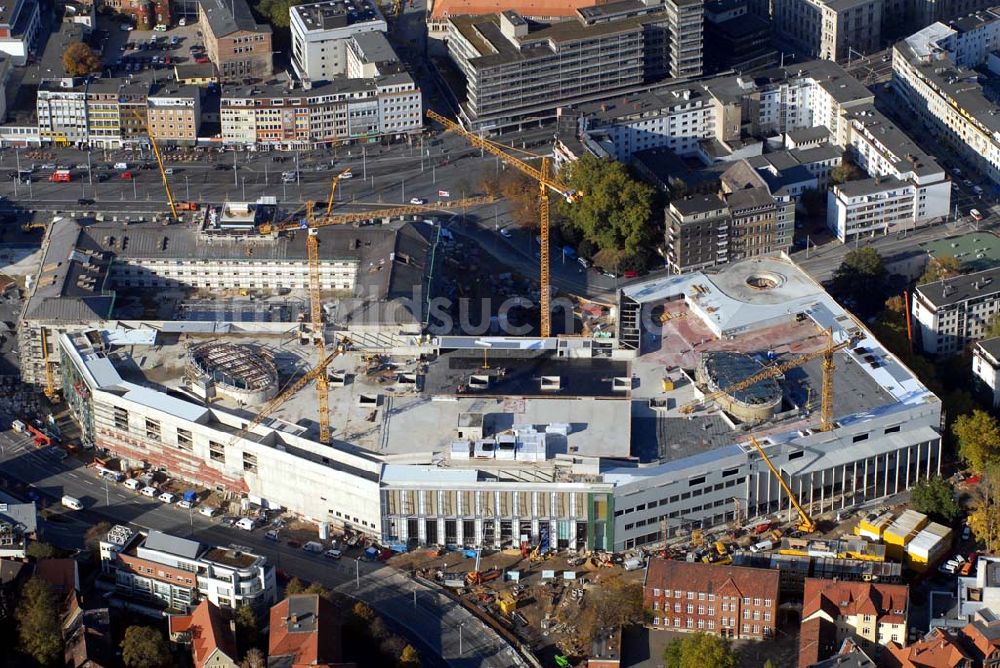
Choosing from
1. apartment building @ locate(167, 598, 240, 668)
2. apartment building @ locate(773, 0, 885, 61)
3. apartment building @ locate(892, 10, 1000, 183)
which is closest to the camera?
apartment building @ locate(167, 598, 240, 668)

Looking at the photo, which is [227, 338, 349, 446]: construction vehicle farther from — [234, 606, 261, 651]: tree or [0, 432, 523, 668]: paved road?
[234, 606, 261, 651]: tree

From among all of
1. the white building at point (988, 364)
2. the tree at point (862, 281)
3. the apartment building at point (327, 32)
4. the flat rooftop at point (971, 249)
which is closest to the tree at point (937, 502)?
the white building at point (988, 364)

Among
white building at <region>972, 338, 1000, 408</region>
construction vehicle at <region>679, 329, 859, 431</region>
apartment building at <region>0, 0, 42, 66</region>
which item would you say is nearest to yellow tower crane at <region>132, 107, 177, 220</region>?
apartment building at <region>0, 0, 42, 66</region>

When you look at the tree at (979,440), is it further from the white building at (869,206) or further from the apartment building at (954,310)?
the white building at (869,206)

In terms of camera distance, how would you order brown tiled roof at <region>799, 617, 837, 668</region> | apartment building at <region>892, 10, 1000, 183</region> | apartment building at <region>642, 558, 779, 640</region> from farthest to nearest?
1. apartment building at <region>892, 10, 1000, 183</region>
2. apartment building at <region>642, 558, 779, 640</region>
3. brown tiled roof at <region>799, 617, 837, 668</region>

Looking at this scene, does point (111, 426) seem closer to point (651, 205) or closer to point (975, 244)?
point (651, 205)

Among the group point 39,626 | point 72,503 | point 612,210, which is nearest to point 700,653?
point 39,626

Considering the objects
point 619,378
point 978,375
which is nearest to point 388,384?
point 619,378
